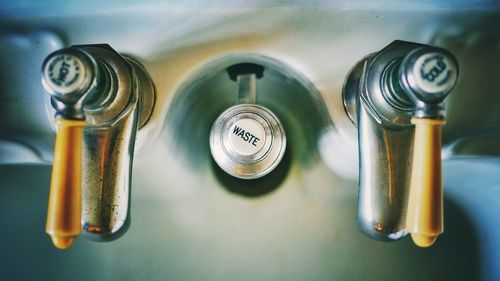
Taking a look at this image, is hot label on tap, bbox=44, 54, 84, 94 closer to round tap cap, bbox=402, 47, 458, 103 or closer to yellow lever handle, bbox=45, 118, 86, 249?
yellow lever handle, bbox=45, 118, 86, 249

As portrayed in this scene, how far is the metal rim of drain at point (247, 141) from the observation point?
448 mm

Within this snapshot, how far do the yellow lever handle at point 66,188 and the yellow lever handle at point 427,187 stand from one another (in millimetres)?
229

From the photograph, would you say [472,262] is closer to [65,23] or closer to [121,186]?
[121,186]

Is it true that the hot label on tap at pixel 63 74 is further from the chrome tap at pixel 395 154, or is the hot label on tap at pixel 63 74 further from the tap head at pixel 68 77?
the chrome tap at pixel 395 154

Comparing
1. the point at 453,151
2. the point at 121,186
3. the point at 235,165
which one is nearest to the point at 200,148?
the point at 235,165

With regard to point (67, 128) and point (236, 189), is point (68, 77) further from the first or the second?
point (236, 189)

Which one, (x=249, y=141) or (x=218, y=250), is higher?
(x=249, y=141)

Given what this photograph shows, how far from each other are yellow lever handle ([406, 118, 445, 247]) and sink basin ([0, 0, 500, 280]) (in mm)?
149

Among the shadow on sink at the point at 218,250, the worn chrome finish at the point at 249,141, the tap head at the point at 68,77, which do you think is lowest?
the shadow on sink at the point at 218,250

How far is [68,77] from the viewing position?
262 mm

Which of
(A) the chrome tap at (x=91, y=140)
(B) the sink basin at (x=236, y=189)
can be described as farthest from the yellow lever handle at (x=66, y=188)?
(B) the sink basin at (x=236, y=189)

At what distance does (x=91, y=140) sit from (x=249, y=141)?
0.18m

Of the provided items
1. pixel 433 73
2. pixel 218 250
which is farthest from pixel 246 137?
pixel 433 73

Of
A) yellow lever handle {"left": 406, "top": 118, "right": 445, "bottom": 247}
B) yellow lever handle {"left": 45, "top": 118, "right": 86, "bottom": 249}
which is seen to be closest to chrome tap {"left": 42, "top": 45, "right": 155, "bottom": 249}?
yellow lever handle {"left": 45, "top": 118, "right": 86, "bottom": 249}
